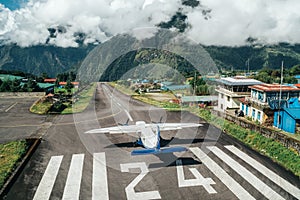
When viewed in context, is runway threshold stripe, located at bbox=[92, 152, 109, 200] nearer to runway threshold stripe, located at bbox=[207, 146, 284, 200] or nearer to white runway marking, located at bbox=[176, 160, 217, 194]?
white runway marking, located at bbox=[176, 160, 217, 194]

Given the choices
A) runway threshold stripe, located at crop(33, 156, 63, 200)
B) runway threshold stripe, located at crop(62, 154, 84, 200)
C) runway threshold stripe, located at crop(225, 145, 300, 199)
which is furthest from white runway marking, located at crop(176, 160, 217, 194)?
runway threshold stripe, located at crop(33, 156, 63, 200)

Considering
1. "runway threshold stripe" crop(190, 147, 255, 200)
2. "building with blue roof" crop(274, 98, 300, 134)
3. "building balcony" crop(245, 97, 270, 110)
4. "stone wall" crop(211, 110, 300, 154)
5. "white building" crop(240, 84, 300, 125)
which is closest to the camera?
"runway threshold stripe" crop(190, 147, 255, 200)

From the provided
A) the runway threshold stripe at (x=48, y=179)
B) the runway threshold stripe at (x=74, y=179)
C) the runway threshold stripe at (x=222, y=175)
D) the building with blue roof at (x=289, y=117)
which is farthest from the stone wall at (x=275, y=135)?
the runway threshold stripe at (x=48, y=179)

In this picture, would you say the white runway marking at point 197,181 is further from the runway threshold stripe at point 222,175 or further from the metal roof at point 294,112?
the metal roof at point 294,112

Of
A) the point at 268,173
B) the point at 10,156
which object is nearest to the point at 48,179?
the point at 10,156

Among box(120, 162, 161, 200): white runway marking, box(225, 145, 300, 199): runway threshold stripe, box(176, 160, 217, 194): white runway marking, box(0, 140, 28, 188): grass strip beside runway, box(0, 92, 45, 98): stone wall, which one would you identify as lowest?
box(225, 145, 300, 199): runway threshold stripe

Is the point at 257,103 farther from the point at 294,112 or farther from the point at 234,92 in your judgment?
the point at 234,92

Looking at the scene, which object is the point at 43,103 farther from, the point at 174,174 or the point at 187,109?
the point at 174,174
